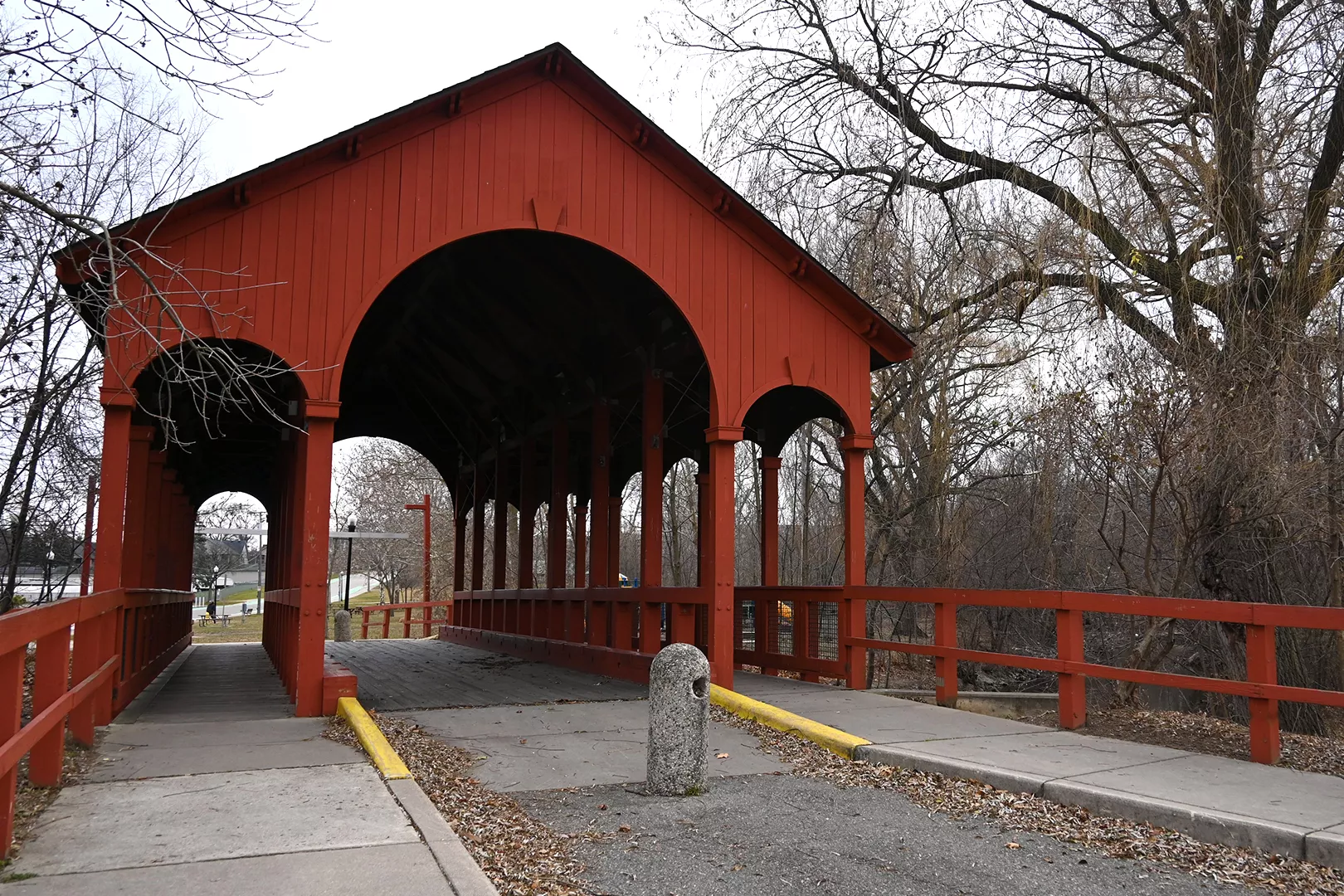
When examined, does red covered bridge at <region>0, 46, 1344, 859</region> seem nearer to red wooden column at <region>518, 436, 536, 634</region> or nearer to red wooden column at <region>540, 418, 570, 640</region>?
red wooden column at <region>540, 418, 570, 640</region>

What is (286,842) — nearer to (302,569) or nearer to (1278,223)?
(302,569)

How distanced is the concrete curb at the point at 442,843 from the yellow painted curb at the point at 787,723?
114 inches

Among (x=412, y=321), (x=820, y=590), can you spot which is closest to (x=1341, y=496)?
(x=820, y=590)

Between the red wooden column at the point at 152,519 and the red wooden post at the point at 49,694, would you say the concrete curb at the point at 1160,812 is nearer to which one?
the red wooden post at the point at 49,694

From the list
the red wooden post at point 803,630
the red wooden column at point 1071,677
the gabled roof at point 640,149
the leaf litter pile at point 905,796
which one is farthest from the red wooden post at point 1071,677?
the gabled roof at point 640,149

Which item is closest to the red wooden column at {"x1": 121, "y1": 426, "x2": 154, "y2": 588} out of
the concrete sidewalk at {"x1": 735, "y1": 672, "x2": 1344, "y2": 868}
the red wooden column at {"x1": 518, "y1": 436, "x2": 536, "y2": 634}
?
the red wooden column at {"x1": 518, "y1": 436, "x2": 536, "y2": 634}

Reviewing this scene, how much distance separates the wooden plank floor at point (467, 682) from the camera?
31.7 ft

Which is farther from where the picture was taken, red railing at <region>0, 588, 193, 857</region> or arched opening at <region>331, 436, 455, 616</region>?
arched opening at <region>331, 436, 455, 616</region>

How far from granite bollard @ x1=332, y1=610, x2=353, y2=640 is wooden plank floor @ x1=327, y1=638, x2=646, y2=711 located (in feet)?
25.9

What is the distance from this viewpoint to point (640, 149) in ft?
32.1

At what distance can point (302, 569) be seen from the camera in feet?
27.0

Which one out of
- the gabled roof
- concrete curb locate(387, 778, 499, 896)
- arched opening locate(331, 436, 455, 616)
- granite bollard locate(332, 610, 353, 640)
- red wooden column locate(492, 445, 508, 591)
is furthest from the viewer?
arched opening locate(331, 436, 455, 616)

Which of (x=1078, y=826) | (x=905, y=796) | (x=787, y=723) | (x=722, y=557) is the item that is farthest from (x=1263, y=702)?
(x=722, y=557)

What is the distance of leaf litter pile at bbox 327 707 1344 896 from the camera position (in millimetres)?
4461
